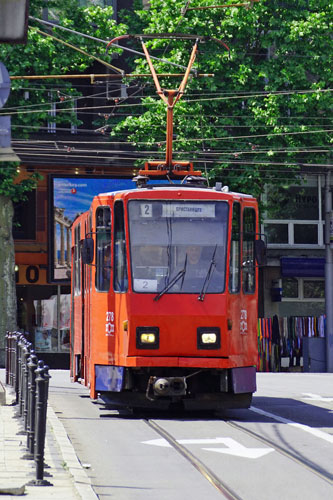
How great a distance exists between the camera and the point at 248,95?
35156 mm

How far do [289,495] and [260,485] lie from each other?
1.89 feet

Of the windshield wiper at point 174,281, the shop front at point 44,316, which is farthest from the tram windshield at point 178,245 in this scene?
the shop front at point 44,316

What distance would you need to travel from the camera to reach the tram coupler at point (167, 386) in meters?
16.3

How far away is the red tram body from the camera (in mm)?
16406

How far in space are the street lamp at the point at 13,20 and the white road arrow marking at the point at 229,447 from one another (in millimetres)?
5429

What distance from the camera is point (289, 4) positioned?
3525 centimetres

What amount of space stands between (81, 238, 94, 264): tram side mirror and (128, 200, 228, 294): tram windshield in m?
0.67

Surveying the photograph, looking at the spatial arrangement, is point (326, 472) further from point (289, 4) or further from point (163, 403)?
point (289, 4)

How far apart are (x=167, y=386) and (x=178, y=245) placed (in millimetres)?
1964

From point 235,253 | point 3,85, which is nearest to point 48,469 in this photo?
point 3,85

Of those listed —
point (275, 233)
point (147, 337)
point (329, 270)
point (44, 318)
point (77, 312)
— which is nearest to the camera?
Result: point (147, 337)

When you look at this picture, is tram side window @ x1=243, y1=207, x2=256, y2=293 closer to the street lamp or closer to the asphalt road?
the asphalt road

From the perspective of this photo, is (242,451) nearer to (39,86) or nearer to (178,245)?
(178,245)

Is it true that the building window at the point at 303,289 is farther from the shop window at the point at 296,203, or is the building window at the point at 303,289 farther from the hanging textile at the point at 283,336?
the hanging textile at the point at 283,336
